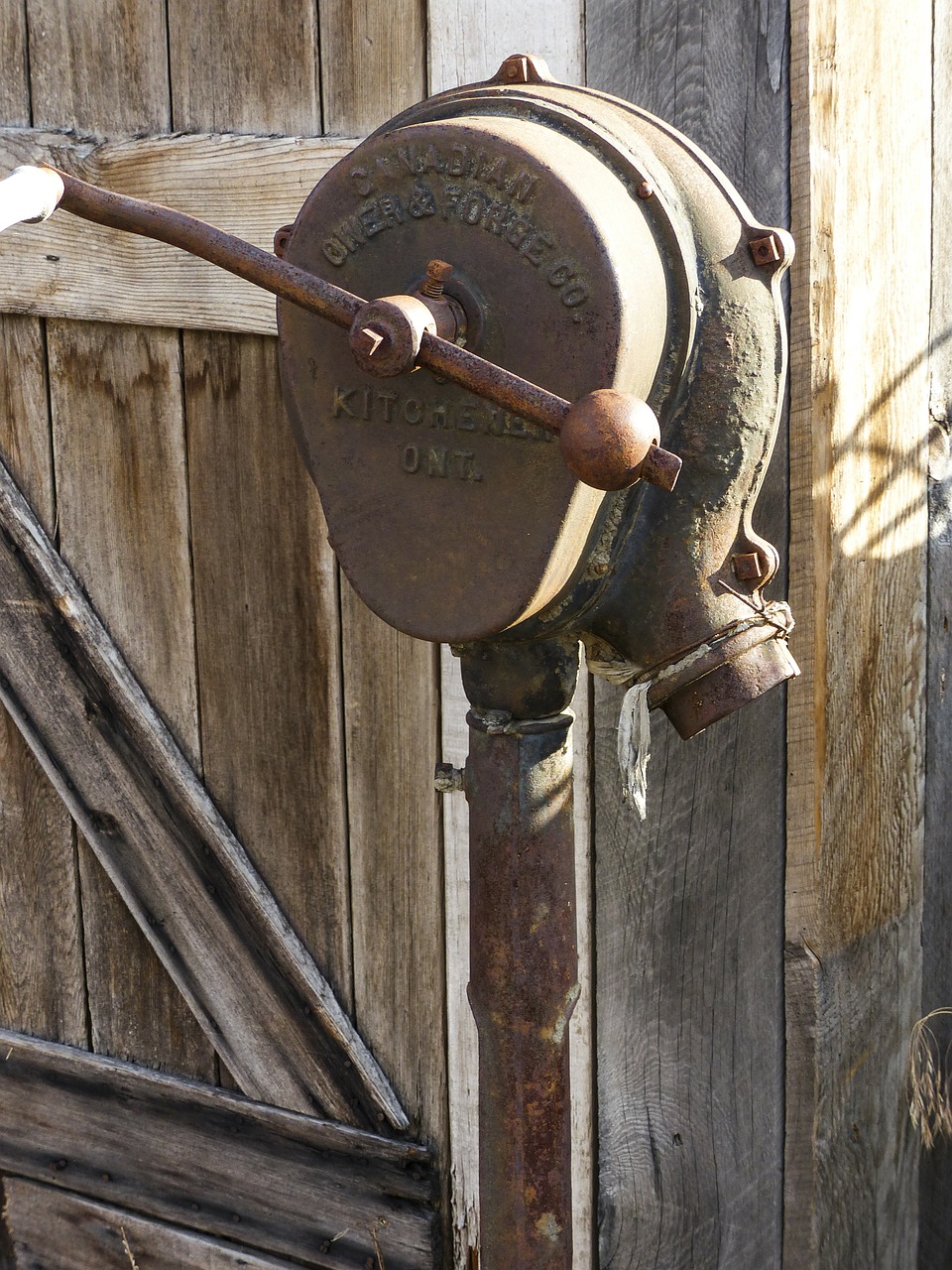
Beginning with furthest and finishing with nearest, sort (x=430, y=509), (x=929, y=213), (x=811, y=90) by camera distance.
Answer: (x=929, y=213) < (x=811, y=90) < (x=430, y=509)

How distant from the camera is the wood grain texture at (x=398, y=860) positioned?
1.59 meters

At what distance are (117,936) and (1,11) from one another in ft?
4.26

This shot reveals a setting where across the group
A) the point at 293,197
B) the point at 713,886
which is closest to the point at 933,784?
the point at 713,886

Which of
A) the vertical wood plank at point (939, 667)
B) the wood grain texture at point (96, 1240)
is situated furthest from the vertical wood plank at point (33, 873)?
the vertical wood plank at point (939, 667)

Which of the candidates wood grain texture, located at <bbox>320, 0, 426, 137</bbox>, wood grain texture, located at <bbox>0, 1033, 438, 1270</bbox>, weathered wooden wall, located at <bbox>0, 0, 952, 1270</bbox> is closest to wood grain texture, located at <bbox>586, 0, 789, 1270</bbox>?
weathered wooden wall, located at <bbox>0, 0, 952, 1270</bbox>

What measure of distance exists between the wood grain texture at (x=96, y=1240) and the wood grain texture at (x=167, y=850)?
0.27 meters

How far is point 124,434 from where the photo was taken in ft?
5.57

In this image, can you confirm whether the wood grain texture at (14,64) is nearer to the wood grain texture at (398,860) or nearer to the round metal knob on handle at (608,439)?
the wood grain texture at (398,860)

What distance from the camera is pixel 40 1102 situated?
1.98 m

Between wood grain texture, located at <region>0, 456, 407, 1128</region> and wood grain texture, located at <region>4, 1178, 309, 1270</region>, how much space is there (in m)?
0.27

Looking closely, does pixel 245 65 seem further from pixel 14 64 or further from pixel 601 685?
pixel 601 685

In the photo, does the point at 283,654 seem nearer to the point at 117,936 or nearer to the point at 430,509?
the point at 117,936

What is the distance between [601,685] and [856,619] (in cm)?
30

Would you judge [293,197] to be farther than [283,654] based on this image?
No
